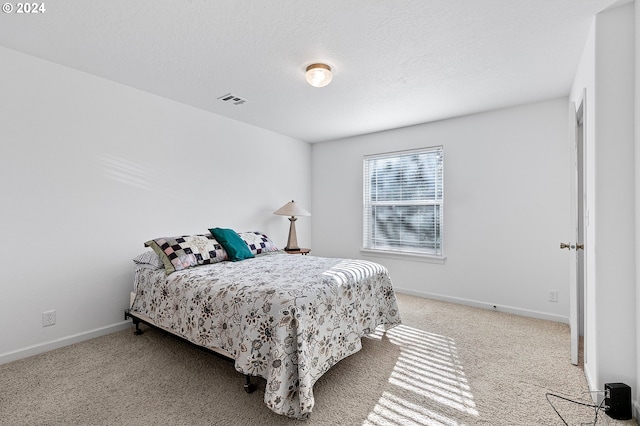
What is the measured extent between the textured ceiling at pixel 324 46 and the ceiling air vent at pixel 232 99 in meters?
0.07

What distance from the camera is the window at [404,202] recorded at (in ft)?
13.2

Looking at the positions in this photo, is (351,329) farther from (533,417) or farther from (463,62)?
(463,62)

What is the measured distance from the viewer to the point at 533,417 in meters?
1.69

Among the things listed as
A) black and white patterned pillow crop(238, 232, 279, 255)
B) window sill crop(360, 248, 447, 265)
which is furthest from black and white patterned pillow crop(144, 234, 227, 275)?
window sill crop(360, 248, 447, 265)

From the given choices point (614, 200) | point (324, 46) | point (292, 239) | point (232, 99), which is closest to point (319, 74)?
point (324, 46)

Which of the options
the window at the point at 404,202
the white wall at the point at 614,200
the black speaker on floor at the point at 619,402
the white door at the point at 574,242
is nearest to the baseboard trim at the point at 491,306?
the window at the point at 404,202

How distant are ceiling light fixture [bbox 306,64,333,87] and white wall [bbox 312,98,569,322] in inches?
81.3

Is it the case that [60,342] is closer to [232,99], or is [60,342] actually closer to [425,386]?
[232,99]

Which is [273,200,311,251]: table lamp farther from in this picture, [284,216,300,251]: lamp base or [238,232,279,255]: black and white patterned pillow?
[238,232,279,255]: black and white patterned pillow

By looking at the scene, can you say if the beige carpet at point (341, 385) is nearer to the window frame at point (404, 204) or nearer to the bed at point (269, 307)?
the bed at point (269, 307)

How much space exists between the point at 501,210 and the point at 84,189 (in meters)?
4.30

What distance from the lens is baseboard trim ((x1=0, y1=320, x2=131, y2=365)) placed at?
7.60 ft

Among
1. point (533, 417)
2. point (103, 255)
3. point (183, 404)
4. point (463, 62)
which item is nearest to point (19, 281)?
point (103, 255)

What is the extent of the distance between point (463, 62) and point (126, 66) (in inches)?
111
